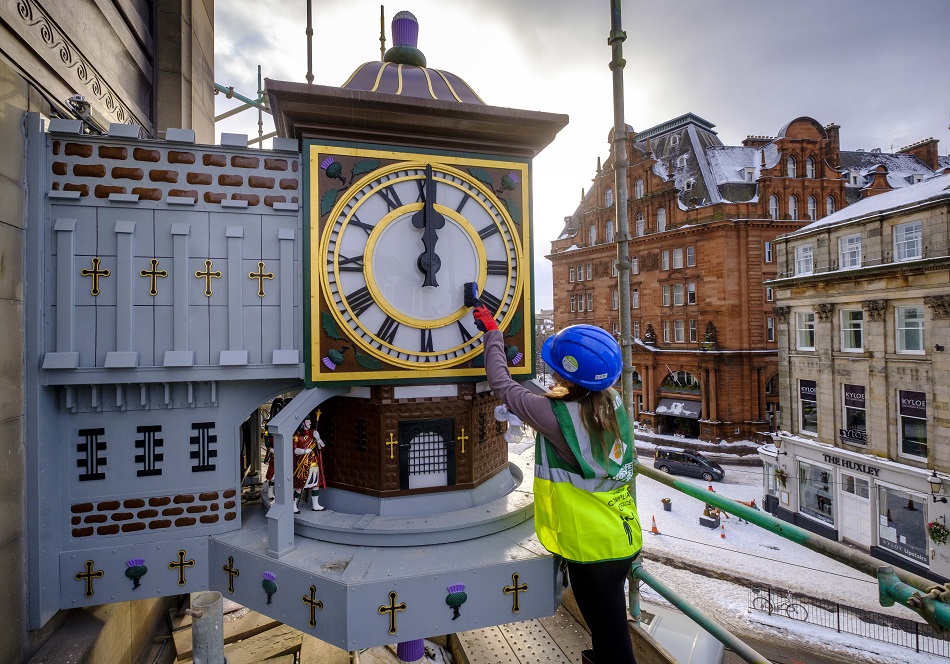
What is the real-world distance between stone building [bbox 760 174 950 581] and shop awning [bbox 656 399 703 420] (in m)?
8.29

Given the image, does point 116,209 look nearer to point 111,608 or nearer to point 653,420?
point 111,608

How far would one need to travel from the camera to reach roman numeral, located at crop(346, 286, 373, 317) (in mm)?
4879

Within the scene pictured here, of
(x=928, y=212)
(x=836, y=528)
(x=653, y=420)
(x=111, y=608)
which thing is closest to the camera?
(x=111, y=608)

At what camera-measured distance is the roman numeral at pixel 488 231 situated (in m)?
5.22

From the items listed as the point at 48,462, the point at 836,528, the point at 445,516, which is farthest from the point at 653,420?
the point at 48,462

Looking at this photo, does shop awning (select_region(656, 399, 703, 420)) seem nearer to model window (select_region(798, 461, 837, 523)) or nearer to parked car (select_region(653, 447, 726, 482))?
parked car (select_region(653, 447, 726, 482))

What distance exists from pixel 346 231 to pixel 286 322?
1.08 meters

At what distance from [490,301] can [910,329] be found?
15942mm

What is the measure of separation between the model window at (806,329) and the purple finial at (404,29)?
59.0 ft

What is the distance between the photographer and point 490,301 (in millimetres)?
5242

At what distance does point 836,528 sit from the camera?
16.6 m

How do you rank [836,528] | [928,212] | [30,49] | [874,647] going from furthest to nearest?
[836,528] < [928,212] < [874,647] < [30,49]

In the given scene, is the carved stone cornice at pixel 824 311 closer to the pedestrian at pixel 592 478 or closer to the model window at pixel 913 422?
the model window at pixel 913 422

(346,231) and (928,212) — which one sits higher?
(928,212)
